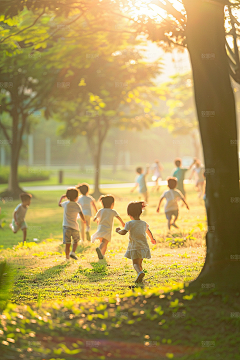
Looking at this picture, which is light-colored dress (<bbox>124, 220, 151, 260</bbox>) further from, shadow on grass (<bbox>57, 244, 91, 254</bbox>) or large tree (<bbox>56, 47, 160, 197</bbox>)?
large tree (<bbox>56, 47, 160, 197</bbox>)

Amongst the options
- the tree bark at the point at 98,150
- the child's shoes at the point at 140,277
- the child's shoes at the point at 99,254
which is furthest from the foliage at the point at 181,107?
the child's shoes at the point at 140,277

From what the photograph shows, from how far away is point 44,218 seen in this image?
18.0 meters

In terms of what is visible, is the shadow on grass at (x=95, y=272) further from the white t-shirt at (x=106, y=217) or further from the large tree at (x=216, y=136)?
the large tree at (x=216, y=136)

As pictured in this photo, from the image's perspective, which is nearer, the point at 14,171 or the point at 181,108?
the point at 14,171

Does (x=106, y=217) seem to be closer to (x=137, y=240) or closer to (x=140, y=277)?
(x=137, y=240)

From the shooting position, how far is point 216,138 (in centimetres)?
595

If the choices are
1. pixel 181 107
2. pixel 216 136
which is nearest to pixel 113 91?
pixel 216 136

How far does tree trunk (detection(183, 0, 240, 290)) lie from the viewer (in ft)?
19.1

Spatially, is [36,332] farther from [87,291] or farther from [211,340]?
[87,291]

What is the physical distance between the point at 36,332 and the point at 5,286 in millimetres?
550

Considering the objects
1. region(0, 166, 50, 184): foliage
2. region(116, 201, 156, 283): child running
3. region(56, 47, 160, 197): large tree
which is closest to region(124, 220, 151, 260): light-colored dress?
region(116, 201, 156, 283): child running

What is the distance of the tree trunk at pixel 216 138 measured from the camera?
5.83 metres

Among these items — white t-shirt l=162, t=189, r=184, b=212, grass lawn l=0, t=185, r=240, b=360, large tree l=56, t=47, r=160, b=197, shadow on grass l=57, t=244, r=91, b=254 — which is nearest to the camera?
grass lawn l=0, t=185, r=240, b=360

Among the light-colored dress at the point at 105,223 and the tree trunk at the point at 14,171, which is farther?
the tree trunk at the point at 14,171
